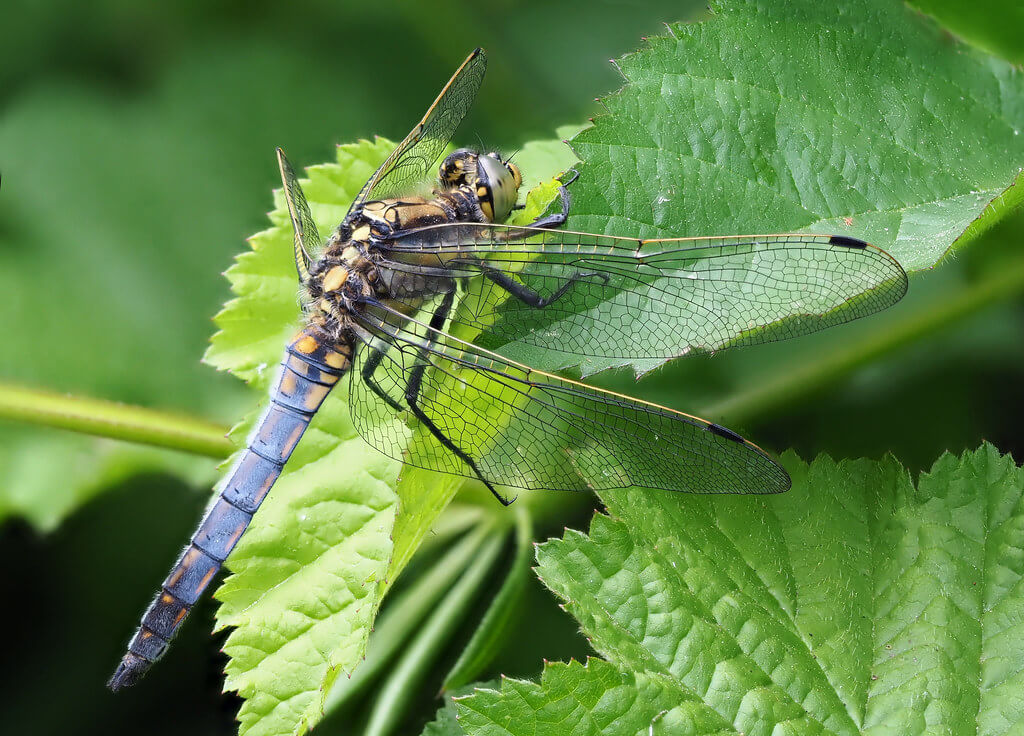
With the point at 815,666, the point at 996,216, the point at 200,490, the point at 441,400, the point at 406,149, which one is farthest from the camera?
the point at 200,490

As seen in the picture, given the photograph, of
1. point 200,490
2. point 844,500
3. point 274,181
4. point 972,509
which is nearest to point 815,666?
point 844,500

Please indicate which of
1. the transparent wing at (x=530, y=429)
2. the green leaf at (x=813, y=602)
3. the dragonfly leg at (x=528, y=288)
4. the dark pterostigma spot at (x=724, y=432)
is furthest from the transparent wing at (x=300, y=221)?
the dark pterostigma spot at (x=724, y=432)

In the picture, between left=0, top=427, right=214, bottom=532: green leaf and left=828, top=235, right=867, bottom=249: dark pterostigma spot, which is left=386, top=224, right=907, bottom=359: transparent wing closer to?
left=828, top=235, right=867, bottom=249: dark pterostigma spot

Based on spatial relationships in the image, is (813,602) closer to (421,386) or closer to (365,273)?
(421,386)

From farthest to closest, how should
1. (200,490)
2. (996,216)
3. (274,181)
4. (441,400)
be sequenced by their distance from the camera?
1. (274,181)
2. (200,490)
3. (441,400)
4. (996,216)

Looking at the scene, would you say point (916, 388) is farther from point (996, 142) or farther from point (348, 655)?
point (348, 655)

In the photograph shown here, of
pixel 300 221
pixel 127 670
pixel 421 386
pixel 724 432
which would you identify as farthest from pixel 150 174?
pixel 724 432

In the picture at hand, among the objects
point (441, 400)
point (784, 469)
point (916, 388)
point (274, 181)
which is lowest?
point (441, 400)

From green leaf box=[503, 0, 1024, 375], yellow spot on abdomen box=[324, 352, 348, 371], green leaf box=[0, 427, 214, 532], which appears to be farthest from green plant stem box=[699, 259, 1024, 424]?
green leaf box=[0, 427, 214, 532]
